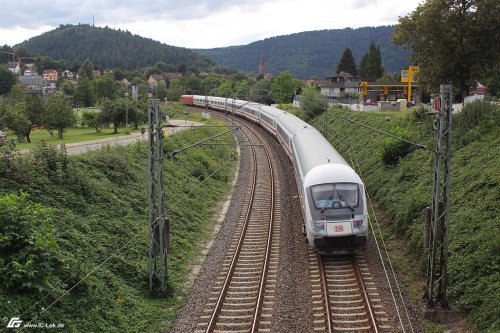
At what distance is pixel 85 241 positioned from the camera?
1507 centimetres

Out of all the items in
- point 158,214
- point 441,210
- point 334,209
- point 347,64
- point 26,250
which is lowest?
point 26,250

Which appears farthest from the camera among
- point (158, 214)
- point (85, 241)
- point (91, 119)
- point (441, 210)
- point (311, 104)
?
point (311, 104)

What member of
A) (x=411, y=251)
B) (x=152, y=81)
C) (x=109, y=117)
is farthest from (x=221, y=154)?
(x=152, y=81)

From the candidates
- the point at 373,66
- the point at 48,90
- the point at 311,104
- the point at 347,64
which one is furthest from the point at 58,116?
the point at 347,64

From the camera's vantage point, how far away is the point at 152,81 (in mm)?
183375

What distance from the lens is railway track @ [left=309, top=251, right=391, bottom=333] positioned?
12.4 meters

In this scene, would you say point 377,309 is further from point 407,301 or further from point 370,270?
point 370,270

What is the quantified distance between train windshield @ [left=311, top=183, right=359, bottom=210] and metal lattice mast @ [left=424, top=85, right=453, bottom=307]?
141 inches

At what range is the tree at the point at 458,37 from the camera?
25.0 meters

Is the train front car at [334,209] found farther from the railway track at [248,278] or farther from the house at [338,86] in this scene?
the house at [338,86]

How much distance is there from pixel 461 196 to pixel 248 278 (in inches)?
319

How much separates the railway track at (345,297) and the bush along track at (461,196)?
6.65ft

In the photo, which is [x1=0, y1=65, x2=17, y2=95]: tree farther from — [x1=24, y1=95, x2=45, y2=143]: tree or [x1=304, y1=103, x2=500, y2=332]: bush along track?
[x1=304, y1=103, x2=500, y2=332]: bush along track

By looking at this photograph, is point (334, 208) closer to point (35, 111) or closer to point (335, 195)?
point (335, 195)
